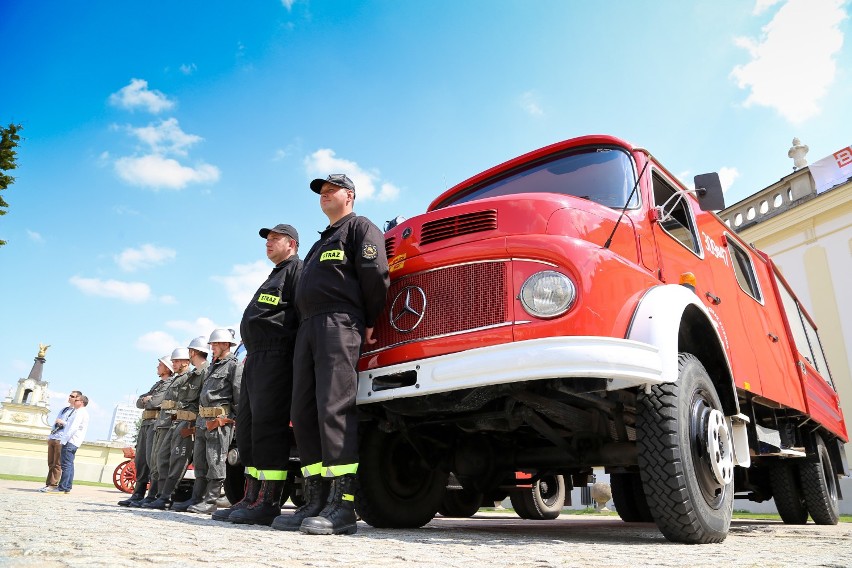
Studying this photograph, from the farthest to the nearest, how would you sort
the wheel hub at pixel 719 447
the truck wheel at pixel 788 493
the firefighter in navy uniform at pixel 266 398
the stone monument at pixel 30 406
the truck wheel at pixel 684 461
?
the stone monument at pixel 30 406
the truck wheel at pixel 788 493
the firefighter in navy uniform at pixel 266 398
the wheel hub at pixel 719 447
the truck wheel at pixel 684 461

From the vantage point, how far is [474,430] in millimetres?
3793

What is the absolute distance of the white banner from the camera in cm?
1401

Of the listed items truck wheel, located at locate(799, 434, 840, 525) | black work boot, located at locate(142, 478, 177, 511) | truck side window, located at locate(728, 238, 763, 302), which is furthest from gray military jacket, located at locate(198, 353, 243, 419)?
truck wheel, located at locate(799, 434, 840, 525)

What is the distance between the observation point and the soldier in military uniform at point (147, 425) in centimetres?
718

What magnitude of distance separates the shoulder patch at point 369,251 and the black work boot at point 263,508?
1.67m

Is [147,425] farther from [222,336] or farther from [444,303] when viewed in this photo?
[444,303]

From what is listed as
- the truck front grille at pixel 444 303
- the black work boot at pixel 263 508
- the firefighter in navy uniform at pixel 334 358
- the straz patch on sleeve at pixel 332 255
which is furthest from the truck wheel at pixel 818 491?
the straz patch on sleeve at pixel 332 255

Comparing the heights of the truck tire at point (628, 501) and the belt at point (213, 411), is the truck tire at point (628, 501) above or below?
below

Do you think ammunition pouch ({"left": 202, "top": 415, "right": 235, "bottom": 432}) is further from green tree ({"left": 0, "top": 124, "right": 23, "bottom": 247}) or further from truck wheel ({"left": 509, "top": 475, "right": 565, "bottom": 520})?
green tree ({"left": 0, "top": 124, "right": 23, "bottom": 247})

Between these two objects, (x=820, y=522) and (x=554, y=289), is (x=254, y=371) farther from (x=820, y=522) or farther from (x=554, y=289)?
(x=820, y=522)

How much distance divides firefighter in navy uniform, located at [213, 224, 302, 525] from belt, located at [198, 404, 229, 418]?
5.90 feet

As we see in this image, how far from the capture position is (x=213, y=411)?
608 cm

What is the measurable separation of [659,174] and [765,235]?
526 inches

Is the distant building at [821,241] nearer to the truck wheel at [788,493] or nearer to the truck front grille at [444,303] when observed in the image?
the truck wheel at [788,493]
